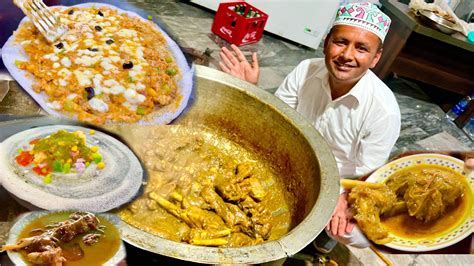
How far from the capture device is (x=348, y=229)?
2.05 m

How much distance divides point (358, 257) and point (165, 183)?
5.92ft

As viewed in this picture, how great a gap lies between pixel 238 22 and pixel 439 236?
3956 mm

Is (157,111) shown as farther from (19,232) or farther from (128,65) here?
(19,232)

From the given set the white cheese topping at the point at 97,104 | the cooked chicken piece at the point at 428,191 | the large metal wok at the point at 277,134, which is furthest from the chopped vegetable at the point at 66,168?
the cooked chicken piece at the point at 428,191

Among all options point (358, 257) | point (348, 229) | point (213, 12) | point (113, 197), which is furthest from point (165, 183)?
point (213, 12)

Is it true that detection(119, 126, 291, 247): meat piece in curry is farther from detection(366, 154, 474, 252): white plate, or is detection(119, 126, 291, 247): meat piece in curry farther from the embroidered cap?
the embroidered cap

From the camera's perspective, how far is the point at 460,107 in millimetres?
5777

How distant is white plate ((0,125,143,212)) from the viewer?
97cm

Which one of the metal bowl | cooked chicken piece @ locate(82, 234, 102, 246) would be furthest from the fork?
A: the metal bowl

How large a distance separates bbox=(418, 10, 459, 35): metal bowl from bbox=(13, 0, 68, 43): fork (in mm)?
5030

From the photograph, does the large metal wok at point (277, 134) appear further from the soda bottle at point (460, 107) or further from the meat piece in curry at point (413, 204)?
the soda bottle at point (460, 107)

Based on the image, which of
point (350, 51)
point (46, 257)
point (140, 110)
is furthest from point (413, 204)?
point (46, 257)

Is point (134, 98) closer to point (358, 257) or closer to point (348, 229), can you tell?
point (348, 229)

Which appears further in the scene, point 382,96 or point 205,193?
point 382,96
